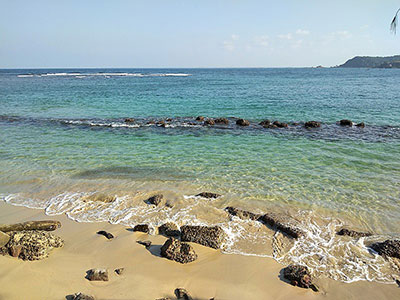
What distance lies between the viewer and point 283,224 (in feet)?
24.3

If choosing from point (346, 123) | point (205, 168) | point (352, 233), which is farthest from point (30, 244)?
point (346, 123)

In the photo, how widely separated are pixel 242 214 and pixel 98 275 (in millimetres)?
4313

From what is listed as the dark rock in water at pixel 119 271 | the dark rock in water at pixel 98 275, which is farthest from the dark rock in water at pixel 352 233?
the dark rock in water at pixel 98 275

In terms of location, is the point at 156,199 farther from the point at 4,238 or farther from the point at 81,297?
the point at 81,297

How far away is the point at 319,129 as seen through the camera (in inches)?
731

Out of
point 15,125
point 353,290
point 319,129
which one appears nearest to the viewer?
point 353,290

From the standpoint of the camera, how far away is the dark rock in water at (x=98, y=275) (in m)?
5.38

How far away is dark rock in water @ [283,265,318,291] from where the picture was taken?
5359mm

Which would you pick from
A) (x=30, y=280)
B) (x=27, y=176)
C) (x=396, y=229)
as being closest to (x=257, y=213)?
(x=396, y=229)

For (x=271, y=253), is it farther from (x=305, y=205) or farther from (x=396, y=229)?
(x=396, y=229)

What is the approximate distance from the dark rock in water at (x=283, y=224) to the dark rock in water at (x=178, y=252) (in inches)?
102

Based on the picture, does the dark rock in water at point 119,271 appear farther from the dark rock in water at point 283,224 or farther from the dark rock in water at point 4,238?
the dark rock in water at point 283,224

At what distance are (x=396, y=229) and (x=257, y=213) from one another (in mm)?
3799

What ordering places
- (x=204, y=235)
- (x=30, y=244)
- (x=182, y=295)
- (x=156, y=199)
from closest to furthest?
(x=182, y=295) → (x=30, y=244) → (x=204, y=235) → (x=156, y=199)
